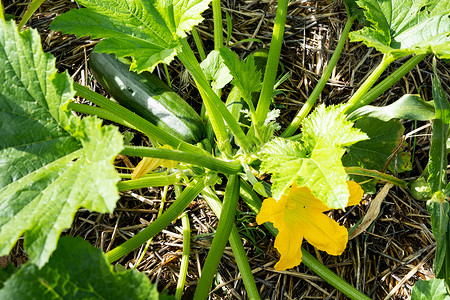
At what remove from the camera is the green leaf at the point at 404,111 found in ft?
6.24

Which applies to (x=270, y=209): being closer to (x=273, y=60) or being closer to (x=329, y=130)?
(x=329, y=130)

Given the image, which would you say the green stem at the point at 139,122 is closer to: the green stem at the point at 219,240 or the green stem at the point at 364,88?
the green stem at the point at 219,240

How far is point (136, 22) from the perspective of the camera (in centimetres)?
179

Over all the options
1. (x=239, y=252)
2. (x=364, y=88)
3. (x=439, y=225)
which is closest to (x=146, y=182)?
(x=239, y=252)

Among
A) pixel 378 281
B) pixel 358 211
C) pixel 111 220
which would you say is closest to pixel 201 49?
pixel 111 220

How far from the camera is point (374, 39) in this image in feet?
5.89

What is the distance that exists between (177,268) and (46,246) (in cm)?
113

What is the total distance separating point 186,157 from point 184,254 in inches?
27.9

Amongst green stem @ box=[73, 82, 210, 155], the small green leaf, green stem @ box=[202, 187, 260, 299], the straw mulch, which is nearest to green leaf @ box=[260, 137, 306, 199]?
green stem @ box=[73, 82, 210, 155]

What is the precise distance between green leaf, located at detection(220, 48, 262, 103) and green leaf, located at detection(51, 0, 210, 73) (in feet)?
0.65

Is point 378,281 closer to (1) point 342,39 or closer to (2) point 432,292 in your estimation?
(2) point 432,292

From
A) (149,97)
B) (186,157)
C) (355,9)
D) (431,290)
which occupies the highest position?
(355,9)

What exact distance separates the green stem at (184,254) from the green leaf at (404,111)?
94 centimetres

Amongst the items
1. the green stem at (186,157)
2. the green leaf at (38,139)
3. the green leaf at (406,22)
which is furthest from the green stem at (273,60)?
the green leaf at (38,139)
